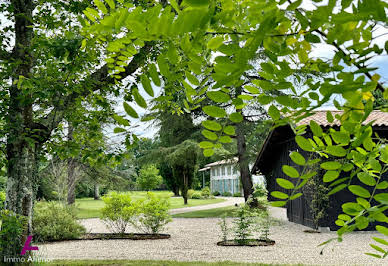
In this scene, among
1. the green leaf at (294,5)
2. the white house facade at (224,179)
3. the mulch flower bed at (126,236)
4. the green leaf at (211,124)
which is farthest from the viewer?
the white house facade at (224,179)

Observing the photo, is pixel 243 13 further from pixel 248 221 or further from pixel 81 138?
pixel 248 221

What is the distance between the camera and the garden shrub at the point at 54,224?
1073cm

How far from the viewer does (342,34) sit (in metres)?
0.78

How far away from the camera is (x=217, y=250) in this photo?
8.73 m

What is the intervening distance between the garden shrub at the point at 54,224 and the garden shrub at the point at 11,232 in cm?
541

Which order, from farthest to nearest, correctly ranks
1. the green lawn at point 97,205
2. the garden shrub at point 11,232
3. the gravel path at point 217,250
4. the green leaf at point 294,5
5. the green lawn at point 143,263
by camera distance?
the green lawn at point 97,205
the gravel path at point 217,250
the green lawn at point 143,263
the garden shrub at point 11,232
the green leaf at point 294,5

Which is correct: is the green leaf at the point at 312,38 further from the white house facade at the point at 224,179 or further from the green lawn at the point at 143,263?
the white house facade at the point at 224,179

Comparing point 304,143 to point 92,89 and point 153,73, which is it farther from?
point 92,89

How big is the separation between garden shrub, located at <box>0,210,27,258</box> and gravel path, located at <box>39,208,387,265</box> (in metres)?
2.04

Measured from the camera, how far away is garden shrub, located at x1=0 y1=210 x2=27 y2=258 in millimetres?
4777

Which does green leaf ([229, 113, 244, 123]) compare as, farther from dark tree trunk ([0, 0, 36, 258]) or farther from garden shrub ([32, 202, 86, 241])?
garden shrub ([32, 202, 86, 241])

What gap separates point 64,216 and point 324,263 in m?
8.07

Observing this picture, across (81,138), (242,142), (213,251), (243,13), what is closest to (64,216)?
(213,251)

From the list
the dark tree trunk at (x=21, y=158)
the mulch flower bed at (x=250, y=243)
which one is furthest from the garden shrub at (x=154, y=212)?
the dark tree trunk at (x=21, y=158)
